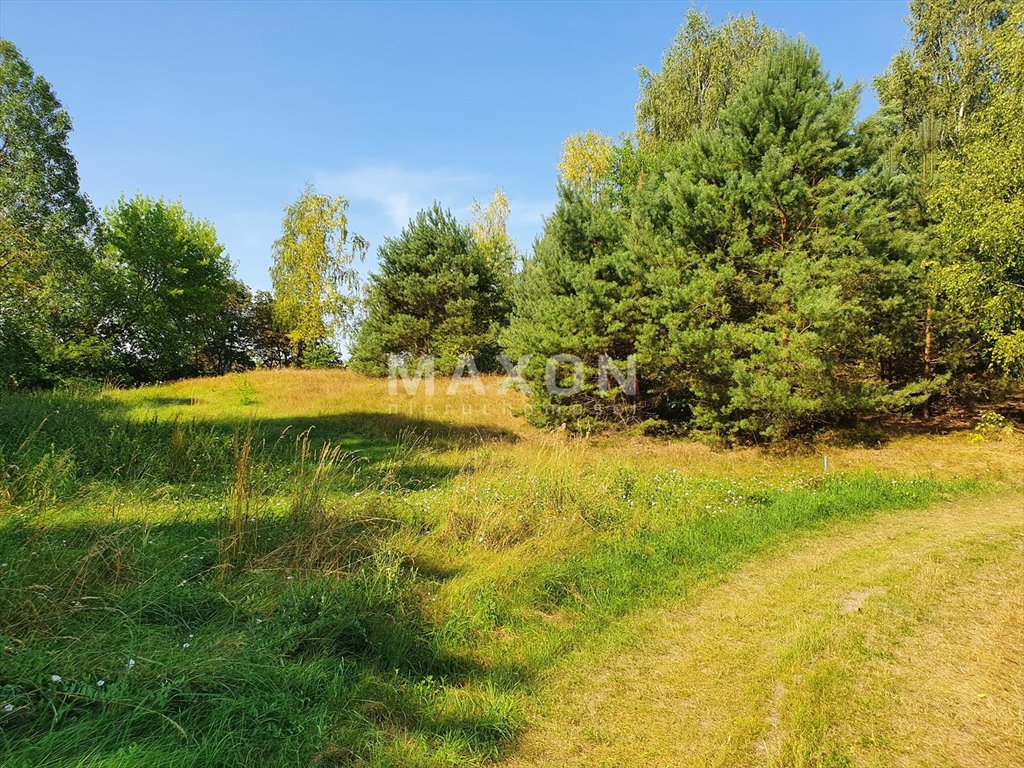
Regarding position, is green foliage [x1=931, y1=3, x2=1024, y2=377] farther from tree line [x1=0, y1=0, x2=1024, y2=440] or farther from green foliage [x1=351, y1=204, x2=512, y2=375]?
green foliage [x1=351, y1=204, x2=512, y2=375]

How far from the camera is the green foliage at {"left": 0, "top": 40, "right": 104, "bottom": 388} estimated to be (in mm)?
16375

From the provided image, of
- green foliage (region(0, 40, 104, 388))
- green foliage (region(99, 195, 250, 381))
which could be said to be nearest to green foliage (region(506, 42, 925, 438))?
green foliage (region(0, 40, 104, 388))

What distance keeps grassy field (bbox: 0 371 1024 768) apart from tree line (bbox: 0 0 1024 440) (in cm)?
432

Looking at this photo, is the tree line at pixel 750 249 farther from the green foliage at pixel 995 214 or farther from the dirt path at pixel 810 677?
the dirt path at pixel 810 677

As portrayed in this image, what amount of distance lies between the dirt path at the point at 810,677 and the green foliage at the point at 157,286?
31.7m

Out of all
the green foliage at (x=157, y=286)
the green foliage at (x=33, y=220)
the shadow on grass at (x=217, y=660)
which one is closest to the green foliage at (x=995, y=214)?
the shadow on grass at (x=217, y=660)

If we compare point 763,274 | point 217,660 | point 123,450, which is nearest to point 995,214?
point 763,274

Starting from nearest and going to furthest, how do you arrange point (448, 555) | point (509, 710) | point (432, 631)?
1. point (509, 710)
2. point (432, 631)
3. point (448, 555)

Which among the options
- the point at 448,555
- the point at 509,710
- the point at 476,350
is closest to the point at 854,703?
the point at 509,710

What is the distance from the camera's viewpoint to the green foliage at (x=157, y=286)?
88.3 feet

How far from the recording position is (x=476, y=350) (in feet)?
79.3

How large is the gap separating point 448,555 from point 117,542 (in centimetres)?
273

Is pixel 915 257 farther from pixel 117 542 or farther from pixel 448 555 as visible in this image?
pixel 117 542

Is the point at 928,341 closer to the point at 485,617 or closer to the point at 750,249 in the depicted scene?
the point at 750,249
